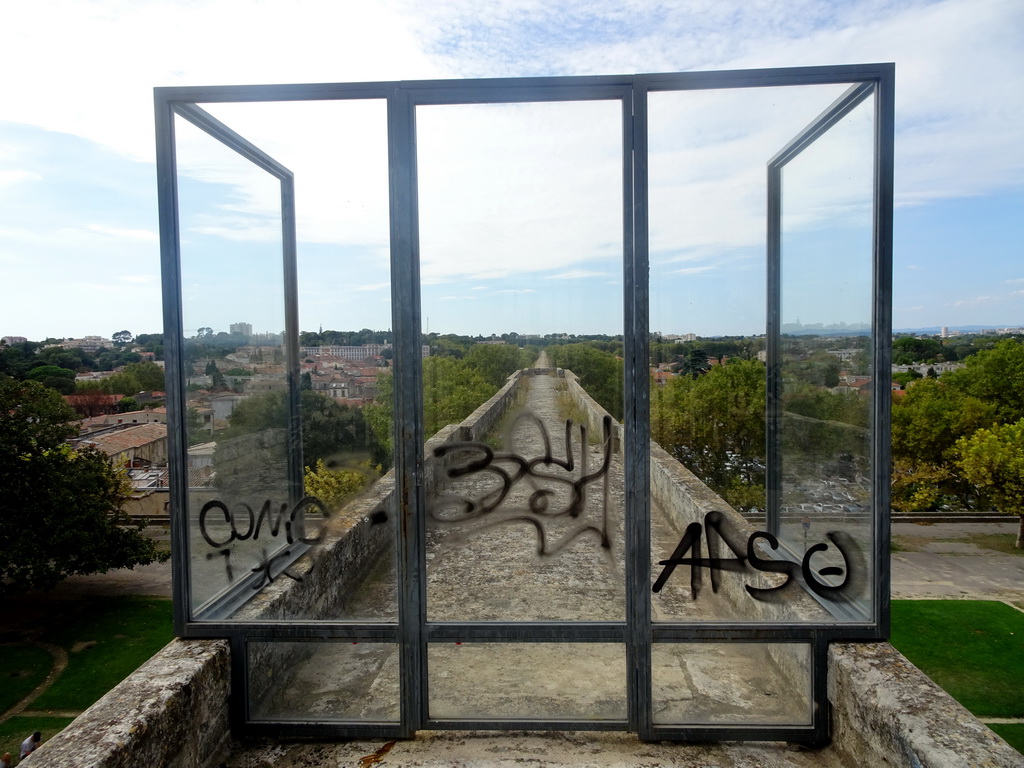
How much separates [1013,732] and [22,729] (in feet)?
52.3

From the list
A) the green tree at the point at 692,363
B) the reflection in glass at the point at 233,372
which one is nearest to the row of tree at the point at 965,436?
the green tree at the point at 692,363

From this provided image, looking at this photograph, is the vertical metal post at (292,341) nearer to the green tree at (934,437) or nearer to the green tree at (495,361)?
the green tree at (495,361)

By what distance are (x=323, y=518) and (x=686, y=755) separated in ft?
6.82

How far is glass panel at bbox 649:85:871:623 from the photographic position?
2926 mm

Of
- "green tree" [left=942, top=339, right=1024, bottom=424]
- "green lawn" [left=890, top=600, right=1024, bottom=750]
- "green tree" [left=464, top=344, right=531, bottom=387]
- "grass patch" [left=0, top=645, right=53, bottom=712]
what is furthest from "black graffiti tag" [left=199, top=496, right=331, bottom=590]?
"green tree" [left=942, top=339, right=1024, bottom=424]

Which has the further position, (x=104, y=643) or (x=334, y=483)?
(x=104, y=643)

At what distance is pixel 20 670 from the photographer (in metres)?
14.0

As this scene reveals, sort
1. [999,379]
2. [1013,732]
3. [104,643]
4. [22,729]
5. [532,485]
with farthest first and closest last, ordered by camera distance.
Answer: [999,379] → [104,643] → [22,729] → [1013,732] → [532,485]

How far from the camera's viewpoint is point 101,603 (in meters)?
18.5

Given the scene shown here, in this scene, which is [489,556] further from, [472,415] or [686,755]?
[686,755]

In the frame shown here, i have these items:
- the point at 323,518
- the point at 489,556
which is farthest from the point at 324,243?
the point at 489,556

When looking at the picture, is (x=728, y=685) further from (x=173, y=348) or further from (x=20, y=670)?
(x=20, y=670)

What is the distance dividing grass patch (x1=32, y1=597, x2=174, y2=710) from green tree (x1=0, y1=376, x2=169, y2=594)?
1357 millimetres

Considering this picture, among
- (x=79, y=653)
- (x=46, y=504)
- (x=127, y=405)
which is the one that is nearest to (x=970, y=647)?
(x=79, y=653)
